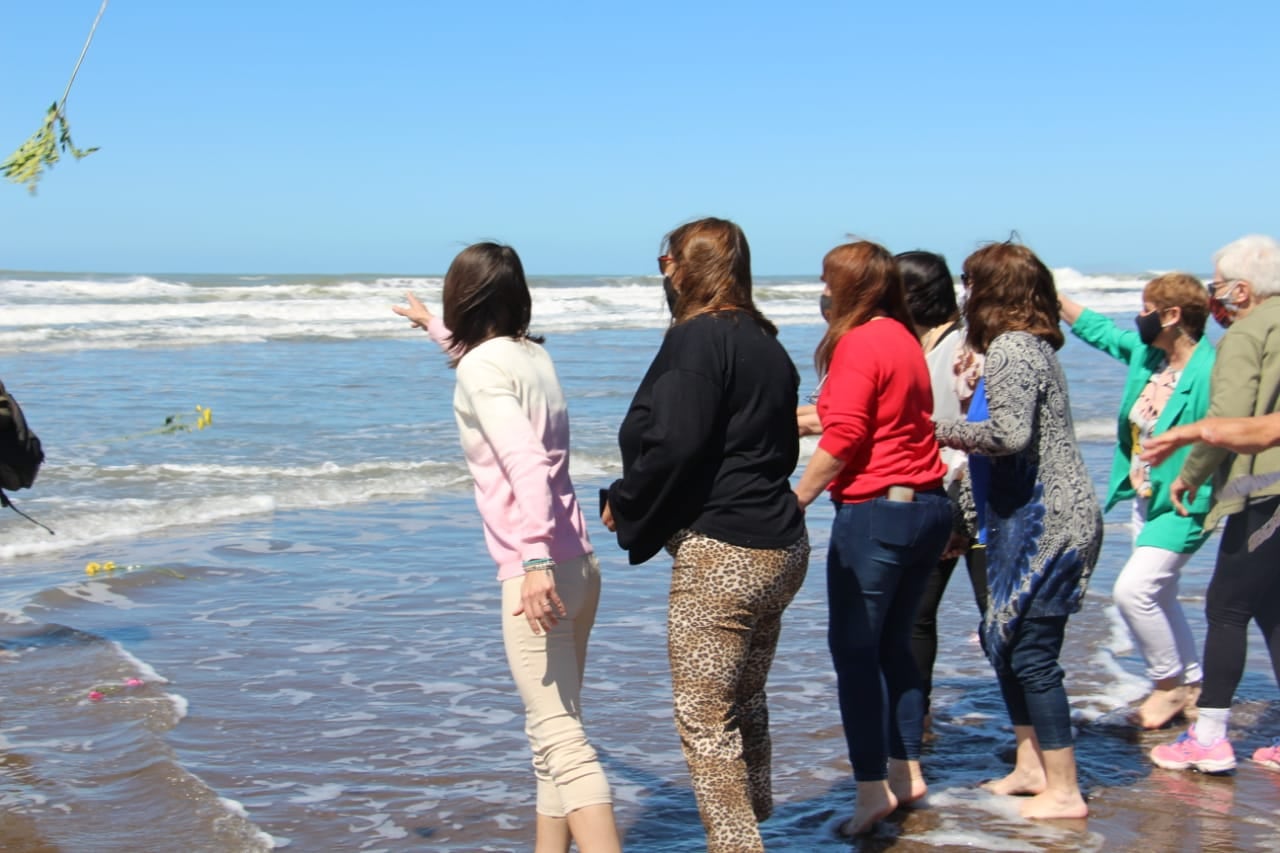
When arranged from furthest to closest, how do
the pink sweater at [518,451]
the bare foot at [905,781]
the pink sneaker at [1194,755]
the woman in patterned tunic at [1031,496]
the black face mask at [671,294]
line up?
the pink sneaker at [1194,755], the bare foot at [905,781], the woman in patterned tunic at [1031,496], the black face mask at [671,294], the pink sweater at [518,451]

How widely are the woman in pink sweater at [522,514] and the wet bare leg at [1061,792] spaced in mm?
1589

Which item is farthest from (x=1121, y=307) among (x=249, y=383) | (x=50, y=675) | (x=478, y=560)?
(x=50, y=675)

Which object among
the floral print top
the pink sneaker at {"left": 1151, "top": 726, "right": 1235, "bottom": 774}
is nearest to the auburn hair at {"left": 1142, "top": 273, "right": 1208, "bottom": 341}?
the floral print top

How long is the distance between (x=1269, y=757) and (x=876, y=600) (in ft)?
6.41

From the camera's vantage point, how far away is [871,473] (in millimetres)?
3850

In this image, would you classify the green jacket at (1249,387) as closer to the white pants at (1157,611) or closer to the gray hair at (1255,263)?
the gray hair at (1255,263)

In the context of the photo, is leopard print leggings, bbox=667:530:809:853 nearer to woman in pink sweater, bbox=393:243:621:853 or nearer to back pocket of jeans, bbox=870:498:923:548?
woman in pink sweater, bbox=393:243:621:853

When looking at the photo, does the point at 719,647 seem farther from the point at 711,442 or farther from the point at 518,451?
the point at 518,451

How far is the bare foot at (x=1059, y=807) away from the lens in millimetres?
4215

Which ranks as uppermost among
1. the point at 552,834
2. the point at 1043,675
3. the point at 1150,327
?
the point at 1150,327

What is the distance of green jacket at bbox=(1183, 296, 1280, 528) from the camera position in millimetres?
4219

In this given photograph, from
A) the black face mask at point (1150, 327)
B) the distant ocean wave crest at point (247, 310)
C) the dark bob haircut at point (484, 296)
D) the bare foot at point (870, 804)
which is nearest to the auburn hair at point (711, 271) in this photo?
the dark bob haircut at point (484, 296)

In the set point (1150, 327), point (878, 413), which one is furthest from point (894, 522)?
point (1150, 327)

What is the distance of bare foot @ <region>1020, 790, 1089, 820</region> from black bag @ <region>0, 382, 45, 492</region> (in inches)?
Result: 133
